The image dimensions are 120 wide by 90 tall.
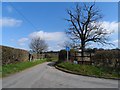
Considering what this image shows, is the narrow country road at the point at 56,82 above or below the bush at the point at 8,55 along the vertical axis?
below

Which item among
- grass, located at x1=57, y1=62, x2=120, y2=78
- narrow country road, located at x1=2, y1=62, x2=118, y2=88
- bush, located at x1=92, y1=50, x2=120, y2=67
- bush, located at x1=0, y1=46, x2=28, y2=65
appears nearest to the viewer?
narrow country road, located at x1=2, y1=62, x2=118, y2=88

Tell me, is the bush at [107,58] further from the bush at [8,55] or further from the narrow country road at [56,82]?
the bush at [8,55]

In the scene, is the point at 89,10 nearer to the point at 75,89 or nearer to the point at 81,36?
the point at 81,36

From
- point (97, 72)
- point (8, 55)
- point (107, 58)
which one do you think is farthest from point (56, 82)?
point (8, 55)

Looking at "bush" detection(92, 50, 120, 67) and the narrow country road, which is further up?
"bush" detection(92, 50, 120, 67)

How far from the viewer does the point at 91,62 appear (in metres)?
23.9

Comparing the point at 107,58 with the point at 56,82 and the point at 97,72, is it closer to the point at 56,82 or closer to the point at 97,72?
the point at 97,72

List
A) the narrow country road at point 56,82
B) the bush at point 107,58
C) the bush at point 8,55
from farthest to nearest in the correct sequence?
1. the bush at point 8,55
2. the bush at point 107,58
3. the narrow country road at point 56,82

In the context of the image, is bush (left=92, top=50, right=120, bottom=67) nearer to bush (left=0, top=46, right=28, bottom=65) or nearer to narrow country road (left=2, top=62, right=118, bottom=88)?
narrow country road (left=2, top=62, right=118, bottom=88)

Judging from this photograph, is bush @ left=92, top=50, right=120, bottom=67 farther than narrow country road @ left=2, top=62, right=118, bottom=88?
Yes

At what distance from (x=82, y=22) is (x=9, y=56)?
17349 mm

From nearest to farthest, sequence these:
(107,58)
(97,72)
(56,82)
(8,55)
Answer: (56,82) < (97,72) < (107,58) < (8,55)

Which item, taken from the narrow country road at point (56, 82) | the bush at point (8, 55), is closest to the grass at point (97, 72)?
the narrow country road at point (56, 82)

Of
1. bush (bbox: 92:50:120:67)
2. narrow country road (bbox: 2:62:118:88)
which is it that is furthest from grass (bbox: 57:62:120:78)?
narrow country road (bbox: 2:62:118:88)
